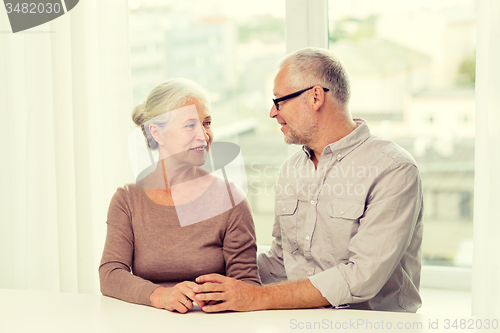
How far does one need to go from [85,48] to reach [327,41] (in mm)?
1013

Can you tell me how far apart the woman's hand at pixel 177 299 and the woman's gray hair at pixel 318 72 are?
2.34ft

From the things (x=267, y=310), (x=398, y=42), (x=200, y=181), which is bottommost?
(x=267, y=310)

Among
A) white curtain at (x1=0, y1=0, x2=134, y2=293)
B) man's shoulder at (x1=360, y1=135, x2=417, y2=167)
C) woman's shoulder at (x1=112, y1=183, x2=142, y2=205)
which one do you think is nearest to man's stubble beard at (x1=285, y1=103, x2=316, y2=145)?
man's shoulder at (x1=360, y1=135, x2=417, y2=167)

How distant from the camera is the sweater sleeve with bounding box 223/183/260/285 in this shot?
1.43m

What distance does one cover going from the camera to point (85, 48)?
1.96 meters

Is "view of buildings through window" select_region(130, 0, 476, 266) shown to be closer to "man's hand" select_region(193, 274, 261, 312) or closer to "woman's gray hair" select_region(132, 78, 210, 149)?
"woman's gray hair" select_region(132, 78, 210, 149)

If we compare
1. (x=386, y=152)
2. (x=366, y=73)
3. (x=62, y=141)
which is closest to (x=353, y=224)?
(x=386, y=152)

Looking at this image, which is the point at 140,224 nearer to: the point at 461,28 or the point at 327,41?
the point at 327,41

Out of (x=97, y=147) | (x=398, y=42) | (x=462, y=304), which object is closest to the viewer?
(x=462, y=304)

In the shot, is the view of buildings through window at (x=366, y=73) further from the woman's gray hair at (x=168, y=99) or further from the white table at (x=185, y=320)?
the white table at (x=185, y=320)

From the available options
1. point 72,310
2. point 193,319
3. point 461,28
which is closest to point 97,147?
point 72,310

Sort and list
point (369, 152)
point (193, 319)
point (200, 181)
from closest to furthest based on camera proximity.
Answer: point (193, 319) < point (369, 152) < point (200, 181)

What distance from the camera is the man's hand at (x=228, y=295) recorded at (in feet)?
3.76

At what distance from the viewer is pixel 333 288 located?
1.23m
